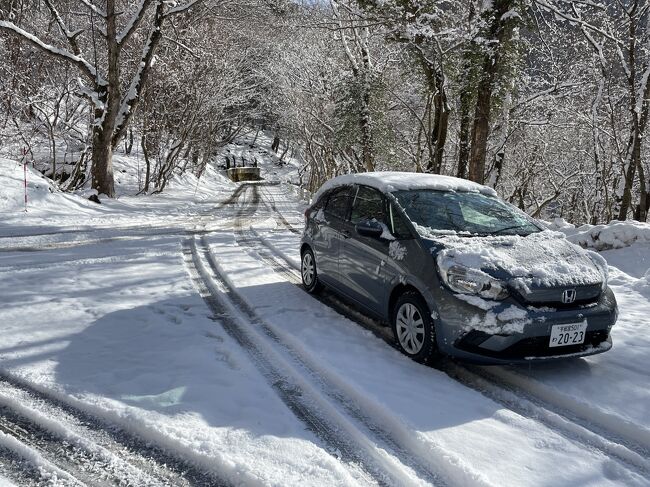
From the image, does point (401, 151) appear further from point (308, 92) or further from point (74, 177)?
point (74, 177)

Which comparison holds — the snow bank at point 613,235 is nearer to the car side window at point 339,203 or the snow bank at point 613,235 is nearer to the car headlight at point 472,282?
the car side window at point 339,203

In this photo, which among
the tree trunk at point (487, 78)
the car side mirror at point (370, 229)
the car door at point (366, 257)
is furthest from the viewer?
the tree trunk at point (487, 78)

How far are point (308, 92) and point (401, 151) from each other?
7.15m

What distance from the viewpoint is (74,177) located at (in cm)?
2059

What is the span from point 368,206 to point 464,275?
1821mm

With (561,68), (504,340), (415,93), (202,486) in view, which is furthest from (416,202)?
(561,68)

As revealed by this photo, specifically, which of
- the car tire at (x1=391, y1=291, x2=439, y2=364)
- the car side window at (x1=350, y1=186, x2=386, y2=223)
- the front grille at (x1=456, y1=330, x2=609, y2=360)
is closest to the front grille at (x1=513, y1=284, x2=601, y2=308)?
the front grille at (x1=456, y1=330, x2=609, y2=360)

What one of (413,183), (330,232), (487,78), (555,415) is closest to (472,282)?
(555,415)

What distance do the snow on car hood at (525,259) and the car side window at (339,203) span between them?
1746 millimetres

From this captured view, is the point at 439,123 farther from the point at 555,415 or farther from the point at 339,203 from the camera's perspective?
the point at 555,415

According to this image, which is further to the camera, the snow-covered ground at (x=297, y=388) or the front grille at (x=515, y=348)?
the front grille at (x=515, y=348)

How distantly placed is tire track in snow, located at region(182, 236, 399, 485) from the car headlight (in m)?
1.45

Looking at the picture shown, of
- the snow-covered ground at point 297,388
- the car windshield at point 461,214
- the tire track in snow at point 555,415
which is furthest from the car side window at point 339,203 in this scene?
the tire track in snow at point 555,415

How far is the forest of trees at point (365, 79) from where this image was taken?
44.6ft
